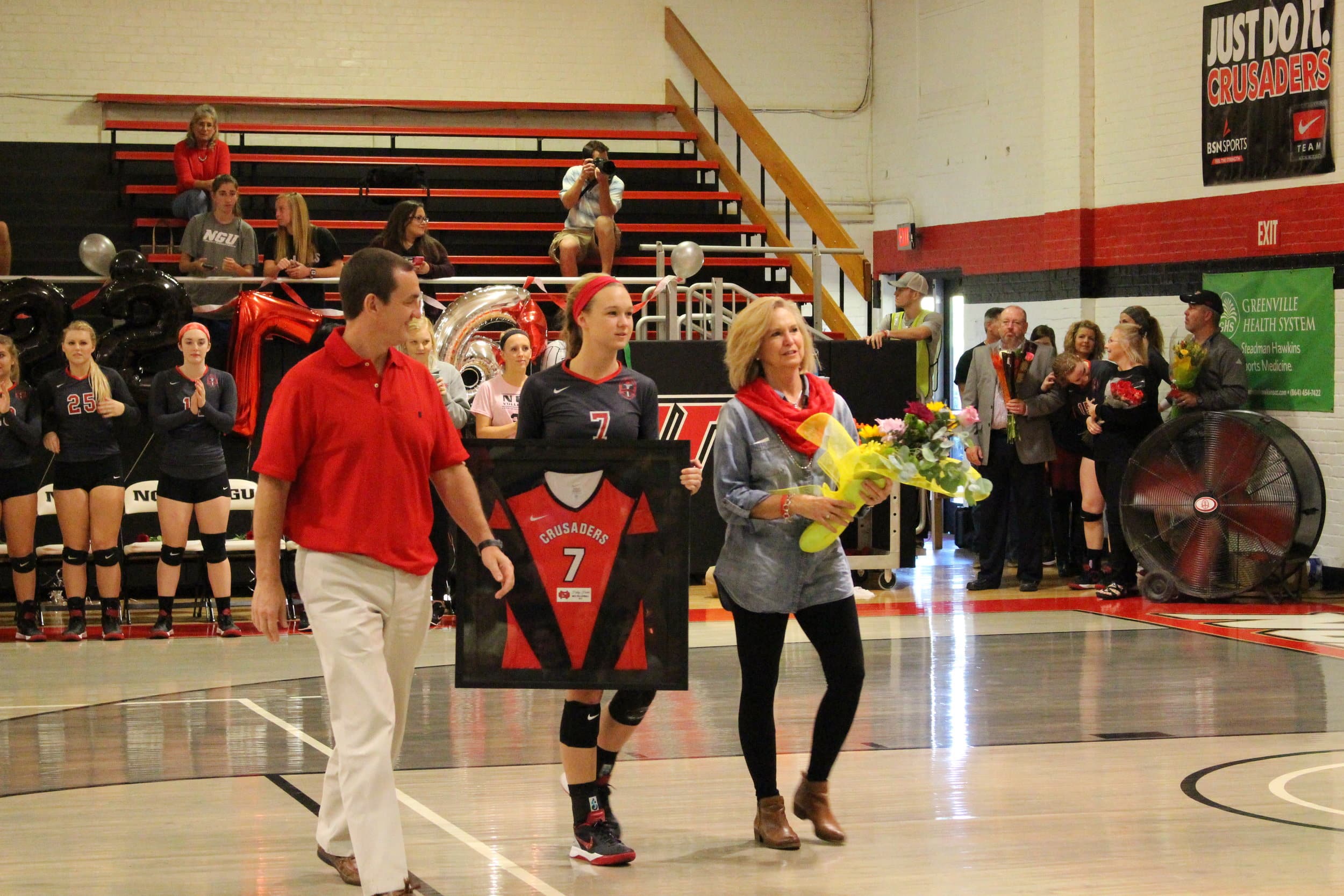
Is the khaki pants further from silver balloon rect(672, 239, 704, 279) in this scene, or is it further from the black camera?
the black camera

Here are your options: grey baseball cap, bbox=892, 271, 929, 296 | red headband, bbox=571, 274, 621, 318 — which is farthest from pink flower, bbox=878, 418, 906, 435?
grey baseball cap, bbox=892, 271, 929, 296

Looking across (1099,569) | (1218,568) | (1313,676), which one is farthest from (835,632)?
(1099,569)

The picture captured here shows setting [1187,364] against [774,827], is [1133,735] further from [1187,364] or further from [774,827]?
[1187,364]

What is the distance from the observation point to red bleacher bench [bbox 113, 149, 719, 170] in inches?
637

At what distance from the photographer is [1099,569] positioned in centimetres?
1145

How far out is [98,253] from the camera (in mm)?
11031

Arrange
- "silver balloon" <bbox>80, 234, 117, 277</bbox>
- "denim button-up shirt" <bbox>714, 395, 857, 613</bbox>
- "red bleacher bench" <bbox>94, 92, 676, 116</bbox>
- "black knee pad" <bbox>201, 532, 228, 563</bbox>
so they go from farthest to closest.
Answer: "red bleacher bench" <bbox>94, 92, 676, 116</bbox>, "silver balloon" <bbox>80, 234, 117, 277</bbox>, "black knee pad" <bbox>201, 532, 228, 563</bbox>, "denim button-up shirt" <bbox>714, 395, 857, 613</bbox>

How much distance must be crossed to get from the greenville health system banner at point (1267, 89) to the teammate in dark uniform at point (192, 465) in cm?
785

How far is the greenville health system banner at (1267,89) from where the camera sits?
11.4 metres

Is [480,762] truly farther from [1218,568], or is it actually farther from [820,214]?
[820,214]

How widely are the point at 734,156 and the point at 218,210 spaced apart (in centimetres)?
781

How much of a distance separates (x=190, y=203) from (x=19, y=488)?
4795 mm

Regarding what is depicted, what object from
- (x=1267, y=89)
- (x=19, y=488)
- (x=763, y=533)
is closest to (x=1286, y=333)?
(x=1267, y=89)

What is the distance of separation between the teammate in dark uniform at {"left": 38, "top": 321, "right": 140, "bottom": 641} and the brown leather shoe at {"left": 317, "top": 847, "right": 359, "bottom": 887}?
5.51 metres
